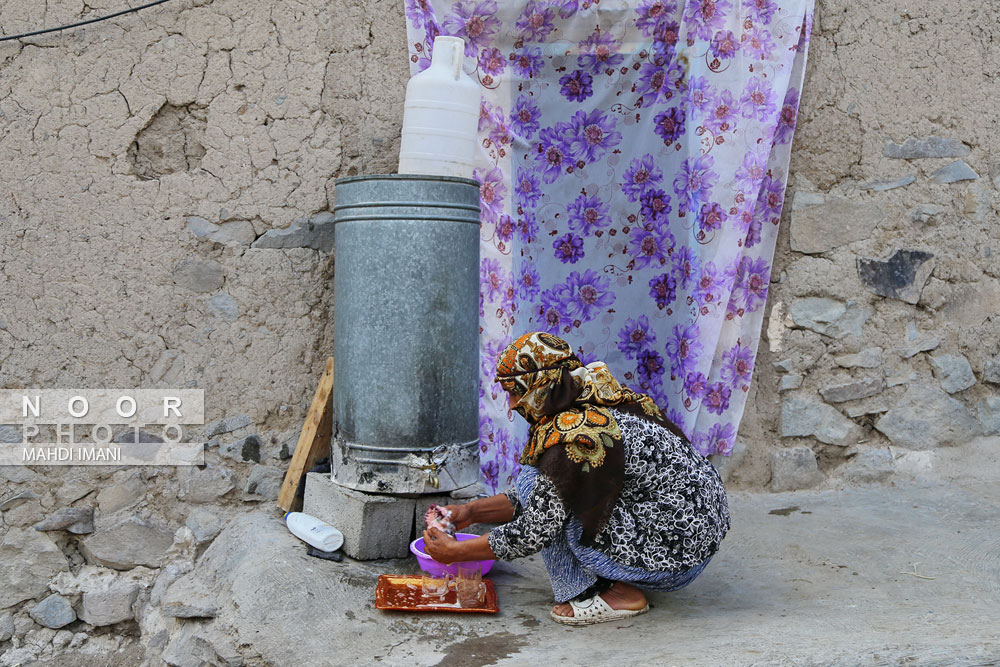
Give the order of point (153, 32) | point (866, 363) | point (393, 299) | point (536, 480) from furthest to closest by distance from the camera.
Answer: point (866, 363) < point (153, 32) < point (393, 299) < point (536, 480)

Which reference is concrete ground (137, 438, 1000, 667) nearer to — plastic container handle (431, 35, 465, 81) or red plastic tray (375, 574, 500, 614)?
red plastic tray (375, 574, 500, 614)

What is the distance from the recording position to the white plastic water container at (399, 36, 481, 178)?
313cm

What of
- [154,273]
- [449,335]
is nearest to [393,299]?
[449,335]

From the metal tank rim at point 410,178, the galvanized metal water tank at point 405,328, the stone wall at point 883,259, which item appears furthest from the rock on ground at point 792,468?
the metal tank rim at point 410,178

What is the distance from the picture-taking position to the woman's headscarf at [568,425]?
2.37 meters

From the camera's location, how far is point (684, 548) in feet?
8.21

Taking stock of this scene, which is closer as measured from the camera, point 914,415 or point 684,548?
point 684,548

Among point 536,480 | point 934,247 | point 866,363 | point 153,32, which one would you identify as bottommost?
point 536,480

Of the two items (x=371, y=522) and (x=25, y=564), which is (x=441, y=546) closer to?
(x=371, y=522)

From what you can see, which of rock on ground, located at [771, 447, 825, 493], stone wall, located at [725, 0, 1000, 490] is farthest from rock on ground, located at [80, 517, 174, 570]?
rock on ground, located at [771, 447, 825, 493]

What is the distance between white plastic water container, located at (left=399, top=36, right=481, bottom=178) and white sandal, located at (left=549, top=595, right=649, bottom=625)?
1.43m

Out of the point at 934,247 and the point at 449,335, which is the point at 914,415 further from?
the point at 449,335

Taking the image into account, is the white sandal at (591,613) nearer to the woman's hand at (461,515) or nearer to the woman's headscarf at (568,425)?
the woman's headscarf at (568,425)

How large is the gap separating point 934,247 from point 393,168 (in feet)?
7.15
